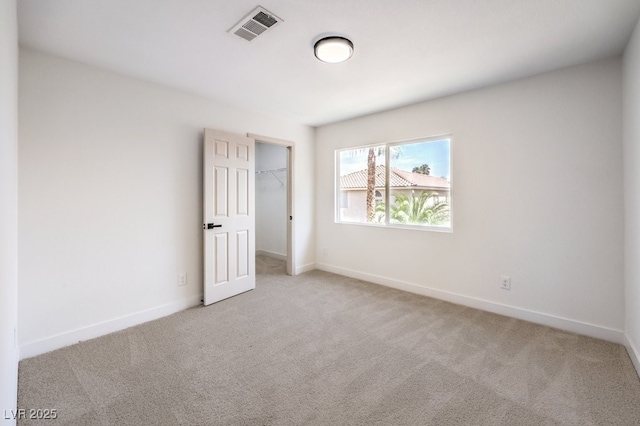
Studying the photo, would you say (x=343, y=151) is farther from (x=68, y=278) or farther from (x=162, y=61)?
(x=68, y=278)

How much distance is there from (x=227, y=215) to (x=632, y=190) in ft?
12.5

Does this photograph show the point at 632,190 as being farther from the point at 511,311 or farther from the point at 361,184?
the point at 361,184

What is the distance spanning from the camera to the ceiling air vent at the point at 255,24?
1.80 m

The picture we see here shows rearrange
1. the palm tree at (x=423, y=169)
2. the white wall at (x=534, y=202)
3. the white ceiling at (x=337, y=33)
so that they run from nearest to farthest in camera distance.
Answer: the white ceiling at (x=337, y=33) → the white wall at (x=534, y=202) → the palm tree at (x=423, y=169)

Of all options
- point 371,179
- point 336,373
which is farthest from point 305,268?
point 336,373

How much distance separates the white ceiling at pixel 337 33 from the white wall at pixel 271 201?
8.95 feet

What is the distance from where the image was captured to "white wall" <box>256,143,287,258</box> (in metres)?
5.68

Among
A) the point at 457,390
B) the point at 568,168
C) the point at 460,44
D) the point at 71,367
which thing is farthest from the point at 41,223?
the point at 568,168

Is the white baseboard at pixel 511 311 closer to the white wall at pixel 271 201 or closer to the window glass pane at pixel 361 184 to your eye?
the window glass pane at pixel 361 184

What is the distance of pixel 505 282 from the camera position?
115 inches

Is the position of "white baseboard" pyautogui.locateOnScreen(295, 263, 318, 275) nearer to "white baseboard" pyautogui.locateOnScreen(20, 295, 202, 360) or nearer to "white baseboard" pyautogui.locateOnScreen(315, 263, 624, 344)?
"white baseboard" pyautogui.locateOnScreen(315, 263, 624, 344)

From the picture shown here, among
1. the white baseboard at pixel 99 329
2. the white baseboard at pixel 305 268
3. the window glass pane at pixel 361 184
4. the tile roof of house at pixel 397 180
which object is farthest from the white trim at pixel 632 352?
the white baseboard at pixel 99 329

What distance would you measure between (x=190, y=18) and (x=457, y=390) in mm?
3042

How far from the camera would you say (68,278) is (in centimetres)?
240
